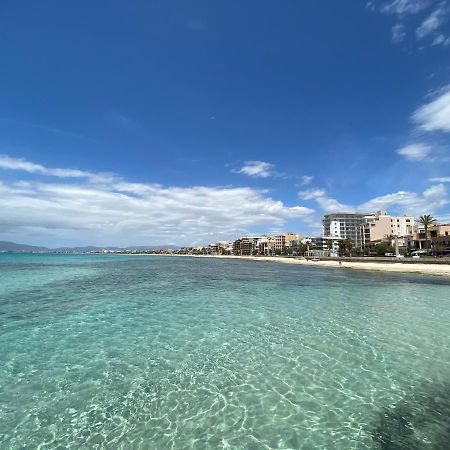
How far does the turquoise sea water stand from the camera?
7684 mm

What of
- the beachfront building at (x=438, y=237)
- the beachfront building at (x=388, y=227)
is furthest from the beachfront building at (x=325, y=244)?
the beachfront building at (x=438, y=237)

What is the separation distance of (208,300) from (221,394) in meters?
18.9

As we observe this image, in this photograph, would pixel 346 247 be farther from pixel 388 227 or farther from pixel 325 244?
pixel 325 244

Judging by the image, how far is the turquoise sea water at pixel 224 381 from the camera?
7684 mm

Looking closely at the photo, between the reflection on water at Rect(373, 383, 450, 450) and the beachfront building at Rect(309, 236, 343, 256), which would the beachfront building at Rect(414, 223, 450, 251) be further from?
the reflection on water at Rect(373, 383, 450, 450)

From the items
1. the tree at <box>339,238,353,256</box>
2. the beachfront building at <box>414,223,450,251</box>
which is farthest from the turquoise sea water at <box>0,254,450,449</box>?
the tree at <box>339,238,353,256</box>

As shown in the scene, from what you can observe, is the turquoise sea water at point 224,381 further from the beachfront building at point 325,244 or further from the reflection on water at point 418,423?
the beachfront building at point 325,244

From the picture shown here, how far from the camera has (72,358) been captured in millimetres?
12883

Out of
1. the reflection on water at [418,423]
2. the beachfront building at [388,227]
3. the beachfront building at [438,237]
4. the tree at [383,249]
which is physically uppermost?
the beachfront building at [388,227]

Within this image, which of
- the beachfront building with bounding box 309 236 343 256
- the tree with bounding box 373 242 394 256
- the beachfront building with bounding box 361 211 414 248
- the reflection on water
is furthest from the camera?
the beachfront building with bounding box 309 236 343 256


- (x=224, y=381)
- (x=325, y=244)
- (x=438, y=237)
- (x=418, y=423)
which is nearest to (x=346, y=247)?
(x=325, y=244)

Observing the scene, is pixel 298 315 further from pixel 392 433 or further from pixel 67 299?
pixel 67 299

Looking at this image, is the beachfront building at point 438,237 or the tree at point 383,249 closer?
the beachfront building at point 438,237

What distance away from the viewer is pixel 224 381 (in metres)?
10.7
